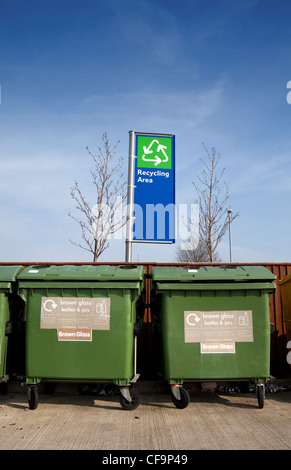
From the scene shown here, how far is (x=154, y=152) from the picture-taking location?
7.63 metres

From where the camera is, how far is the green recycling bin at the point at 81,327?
13.0 ft

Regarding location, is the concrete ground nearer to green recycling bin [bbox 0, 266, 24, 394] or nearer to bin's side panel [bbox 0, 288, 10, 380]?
green recycling bin [bbox 0, 266, 24, 394]

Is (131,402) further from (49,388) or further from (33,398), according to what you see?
(49,388)

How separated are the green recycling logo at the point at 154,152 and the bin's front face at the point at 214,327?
389 centimetres

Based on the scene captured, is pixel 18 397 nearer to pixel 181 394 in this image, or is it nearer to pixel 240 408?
pixel 181 394

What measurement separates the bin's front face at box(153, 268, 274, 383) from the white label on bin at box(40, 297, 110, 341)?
0.69 m

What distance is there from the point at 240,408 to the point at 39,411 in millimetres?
2263

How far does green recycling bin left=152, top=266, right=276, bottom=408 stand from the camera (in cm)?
399

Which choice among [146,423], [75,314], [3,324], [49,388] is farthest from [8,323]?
[146,423]

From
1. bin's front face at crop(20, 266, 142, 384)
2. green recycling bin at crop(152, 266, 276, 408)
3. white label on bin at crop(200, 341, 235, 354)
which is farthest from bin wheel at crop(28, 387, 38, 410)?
white label on bin at crop(200, 341, 235, 354)

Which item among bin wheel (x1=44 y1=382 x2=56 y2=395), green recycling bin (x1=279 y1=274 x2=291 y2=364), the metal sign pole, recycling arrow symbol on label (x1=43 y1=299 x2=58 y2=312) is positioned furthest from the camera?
the metal sign pole

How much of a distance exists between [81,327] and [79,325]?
0.10 ft
